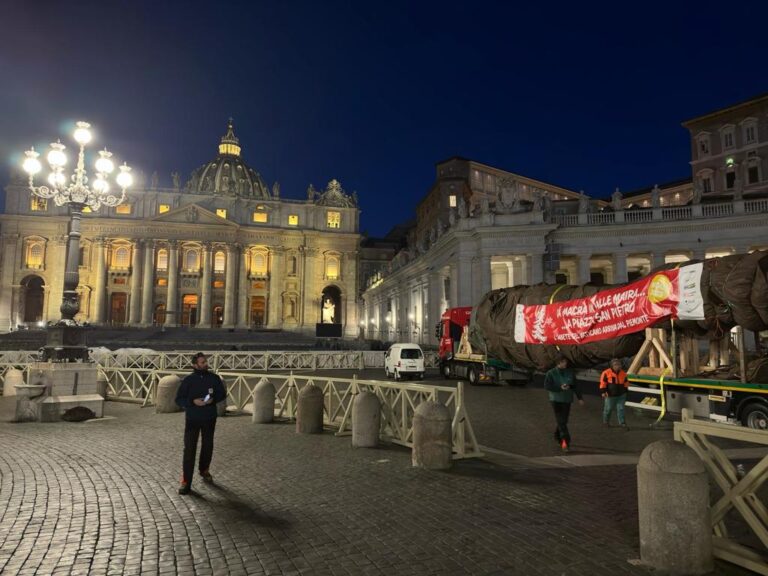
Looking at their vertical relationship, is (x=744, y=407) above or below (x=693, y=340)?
below

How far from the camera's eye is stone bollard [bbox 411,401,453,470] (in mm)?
7875

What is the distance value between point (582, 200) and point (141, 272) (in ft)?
221

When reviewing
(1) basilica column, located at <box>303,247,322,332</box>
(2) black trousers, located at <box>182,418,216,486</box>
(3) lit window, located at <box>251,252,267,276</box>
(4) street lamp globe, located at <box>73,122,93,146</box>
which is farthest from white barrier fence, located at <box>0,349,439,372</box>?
(3) lit window, located at <box>251,252,267,276</box>

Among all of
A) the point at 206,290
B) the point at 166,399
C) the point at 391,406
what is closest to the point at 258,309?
the point at 206,290

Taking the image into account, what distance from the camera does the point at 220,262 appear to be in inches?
3191

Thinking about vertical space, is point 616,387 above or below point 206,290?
below

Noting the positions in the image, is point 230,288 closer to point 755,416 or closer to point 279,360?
point 279,360

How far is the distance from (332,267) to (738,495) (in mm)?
85054

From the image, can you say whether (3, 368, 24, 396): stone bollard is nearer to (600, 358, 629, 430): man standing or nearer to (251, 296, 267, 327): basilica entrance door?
(600, 358, 629, 430): man standing

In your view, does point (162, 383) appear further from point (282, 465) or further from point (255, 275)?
point (255, 275)

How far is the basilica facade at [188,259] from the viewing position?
74.1 meters

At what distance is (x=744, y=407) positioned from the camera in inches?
417

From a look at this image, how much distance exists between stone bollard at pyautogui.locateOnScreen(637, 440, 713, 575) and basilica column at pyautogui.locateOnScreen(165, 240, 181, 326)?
7971 cm

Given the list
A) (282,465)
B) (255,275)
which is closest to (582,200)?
(282,465)
